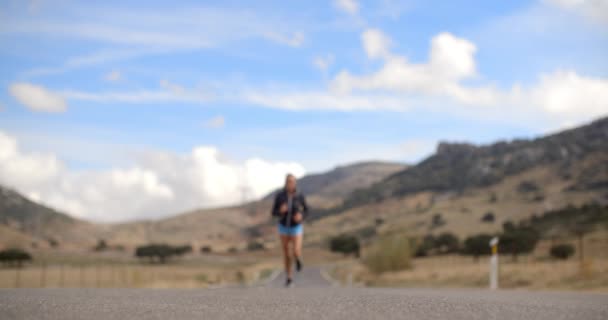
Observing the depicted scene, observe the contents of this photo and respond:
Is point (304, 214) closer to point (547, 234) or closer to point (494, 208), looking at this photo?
point (547, 234)

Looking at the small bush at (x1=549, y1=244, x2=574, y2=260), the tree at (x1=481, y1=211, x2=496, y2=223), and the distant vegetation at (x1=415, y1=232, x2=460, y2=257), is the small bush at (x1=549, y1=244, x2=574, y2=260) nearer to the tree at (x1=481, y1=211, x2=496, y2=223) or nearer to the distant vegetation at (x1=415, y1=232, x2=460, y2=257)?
the distant vegetation at (x1=415, y1=232, x2=460, y2=257)

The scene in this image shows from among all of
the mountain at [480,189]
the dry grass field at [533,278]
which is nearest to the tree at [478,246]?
the dry grass field at [533,278]

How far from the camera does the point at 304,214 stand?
40.3ft

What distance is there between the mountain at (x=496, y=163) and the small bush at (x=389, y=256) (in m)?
51.9

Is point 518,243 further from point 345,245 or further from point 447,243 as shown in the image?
point 345,245

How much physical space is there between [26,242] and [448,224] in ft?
176

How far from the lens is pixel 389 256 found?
4488 centimetres

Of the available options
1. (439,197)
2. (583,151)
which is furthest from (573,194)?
(439,197)

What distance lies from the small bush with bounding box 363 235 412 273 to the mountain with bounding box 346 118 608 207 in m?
51.9

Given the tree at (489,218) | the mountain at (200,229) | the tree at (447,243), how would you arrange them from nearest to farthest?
the tree at (447,243) → the tree at (489,218) → the mountain at (200,229)

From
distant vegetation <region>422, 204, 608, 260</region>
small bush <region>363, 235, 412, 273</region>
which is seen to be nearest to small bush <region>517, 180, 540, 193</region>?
distant vegetation <region>422, 204, 608, 260</region>

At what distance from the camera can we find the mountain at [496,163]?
345 ft

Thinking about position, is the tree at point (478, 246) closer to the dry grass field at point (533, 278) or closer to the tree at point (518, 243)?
the tree at point (518, 243)

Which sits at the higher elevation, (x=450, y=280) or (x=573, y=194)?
(x=573, y=194)
